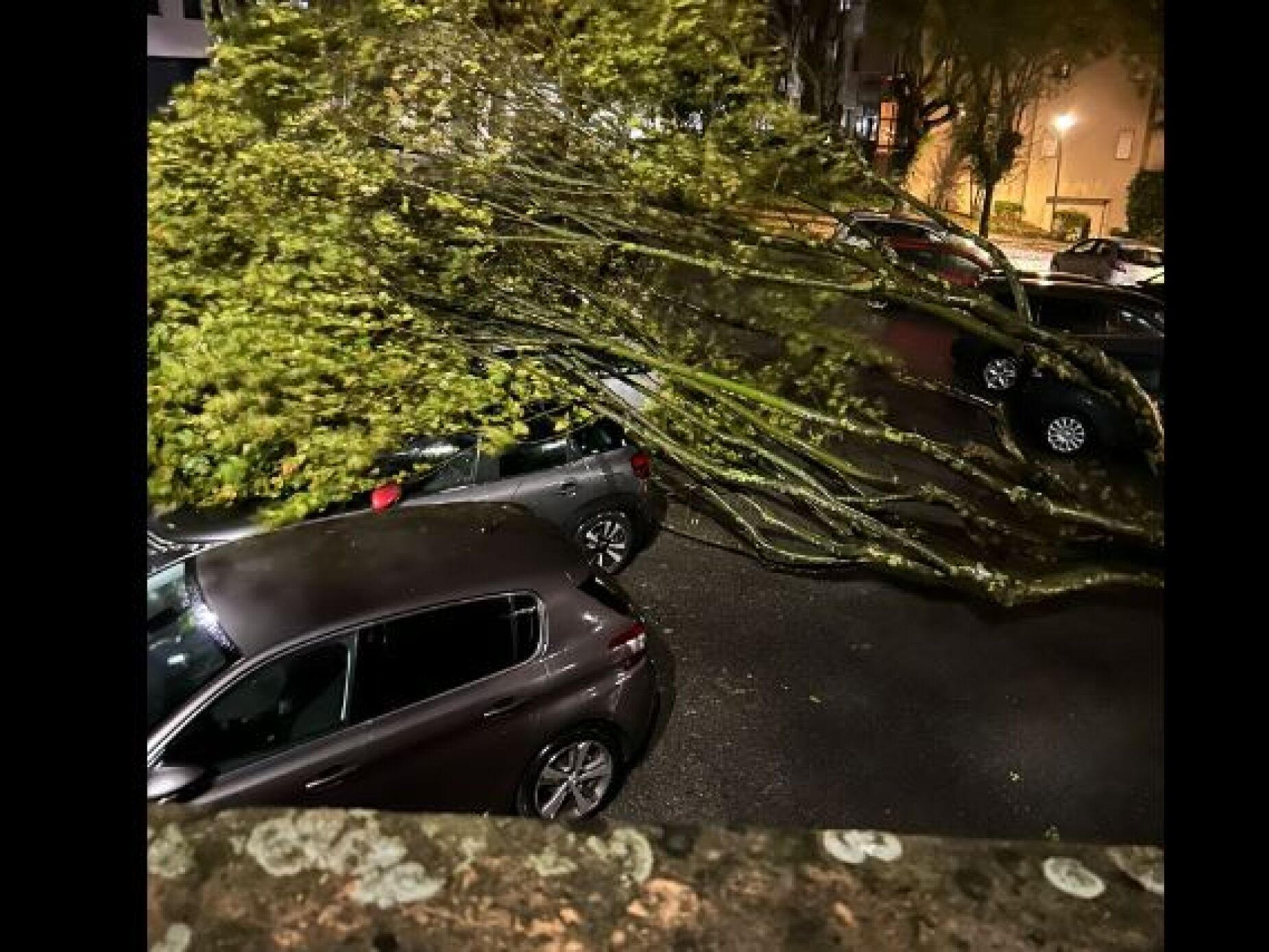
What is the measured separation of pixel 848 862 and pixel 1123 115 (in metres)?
29.1

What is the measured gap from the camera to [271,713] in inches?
167

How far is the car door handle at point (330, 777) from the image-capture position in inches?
164

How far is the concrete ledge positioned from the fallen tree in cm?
379

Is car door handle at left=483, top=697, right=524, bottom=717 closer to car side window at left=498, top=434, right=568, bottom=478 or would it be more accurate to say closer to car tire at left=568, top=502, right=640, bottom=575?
car side window at left=498, top=434, right=568, bottom=478

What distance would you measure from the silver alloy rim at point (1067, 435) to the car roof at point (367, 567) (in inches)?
318

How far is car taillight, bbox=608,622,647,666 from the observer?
5230 millimetres

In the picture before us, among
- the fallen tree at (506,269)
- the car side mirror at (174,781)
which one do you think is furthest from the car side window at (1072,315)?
the car side mirror at (174,781)

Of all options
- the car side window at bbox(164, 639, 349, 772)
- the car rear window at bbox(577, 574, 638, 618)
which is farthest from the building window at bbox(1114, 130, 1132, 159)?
the car side window at bbox(164, 639, 349, 772)

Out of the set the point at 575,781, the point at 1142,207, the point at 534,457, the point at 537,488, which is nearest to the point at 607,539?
the point at 537,488

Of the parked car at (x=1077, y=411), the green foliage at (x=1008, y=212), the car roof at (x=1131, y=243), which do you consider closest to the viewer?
the parked car at (x=1077, y=411)

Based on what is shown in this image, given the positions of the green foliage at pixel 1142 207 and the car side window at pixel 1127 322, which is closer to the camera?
the car side window at pixel 1127 322

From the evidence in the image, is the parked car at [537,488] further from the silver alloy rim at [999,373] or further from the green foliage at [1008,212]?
the green foliage at [1008,212]

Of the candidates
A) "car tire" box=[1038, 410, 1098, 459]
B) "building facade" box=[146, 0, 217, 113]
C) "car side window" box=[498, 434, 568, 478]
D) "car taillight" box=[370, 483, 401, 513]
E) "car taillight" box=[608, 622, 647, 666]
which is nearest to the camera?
"car taillight" box=[608, 622, 647, 666]
